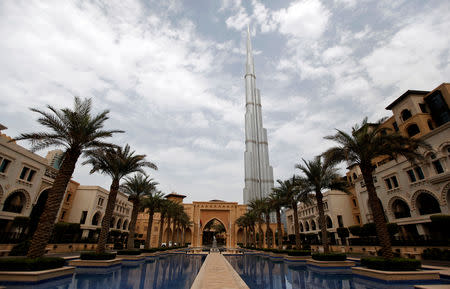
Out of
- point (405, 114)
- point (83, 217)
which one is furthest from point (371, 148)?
point (83, 217)

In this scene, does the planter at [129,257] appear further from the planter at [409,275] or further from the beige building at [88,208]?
the beige building at [88,208]

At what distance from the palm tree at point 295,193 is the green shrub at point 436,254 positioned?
10.6 metres

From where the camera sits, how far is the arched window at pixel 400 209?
1061 inches

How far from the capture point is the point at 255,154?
10944cm

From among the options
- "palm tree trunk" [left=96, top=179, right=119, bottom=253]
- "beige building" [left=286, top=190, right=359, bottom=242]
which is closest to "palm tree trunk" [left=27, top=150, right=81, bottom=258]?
"palm tree trunk" [left=96, top=179, right=119, bottom=253]

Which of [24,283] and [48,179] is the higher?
[48,179]

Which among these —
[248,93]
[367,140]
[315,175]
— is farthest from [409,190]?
[248,93]

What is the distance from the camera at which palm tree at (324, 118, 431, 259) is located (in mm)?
14046

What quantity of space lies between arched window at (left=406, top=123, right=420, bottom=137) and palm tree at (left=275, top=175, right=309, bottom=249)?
17075 millimetres

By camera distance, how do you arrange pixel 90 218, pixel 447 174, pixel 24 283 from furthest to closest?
pixel 90 218, pixel 447 174, pixel 24 283

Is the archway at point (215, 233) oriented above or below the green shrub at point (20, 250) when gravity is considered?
above

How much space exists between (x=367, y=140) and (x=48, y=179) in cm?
3627

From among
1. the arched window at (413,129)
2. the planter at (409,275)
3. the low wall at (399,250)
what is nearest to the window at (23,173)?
the planter at (409,275)

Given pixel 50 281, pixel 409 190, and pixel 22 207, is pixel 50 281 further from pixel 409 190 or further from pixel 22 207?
pixel 409 190
